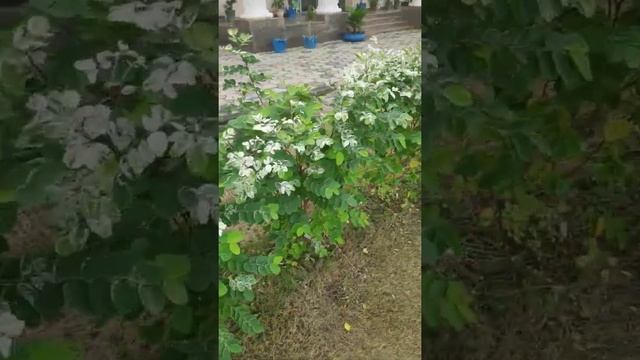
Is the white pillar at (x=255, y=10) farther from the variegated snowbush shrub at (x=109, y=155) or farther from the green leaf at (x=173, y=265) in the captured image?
the green leaf at (x=173, y=265)

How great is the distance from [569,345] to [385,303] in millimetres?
529

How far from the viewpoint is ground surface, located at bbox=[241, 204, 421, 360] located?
58.7 inches

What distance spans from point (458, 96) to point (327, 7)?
467mm

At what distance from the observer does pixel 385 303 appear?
1542 millimetres

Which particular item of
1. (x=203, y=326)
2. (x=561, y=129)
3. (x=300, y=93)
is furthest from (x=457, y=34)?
(x=300, y=93)

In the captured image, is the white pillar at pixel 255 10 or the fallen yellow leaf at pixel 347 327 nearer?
the white pillar at pixel 255 10

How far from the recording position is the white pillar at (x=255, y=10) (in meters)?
1.20

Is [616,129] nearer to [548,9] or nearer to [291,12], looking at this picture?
[548,9]

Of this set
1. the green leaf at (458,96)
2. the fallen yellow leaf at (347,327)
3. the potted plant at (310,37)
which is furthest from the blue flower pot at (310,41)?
the fallen yellow leaf at (347,327)

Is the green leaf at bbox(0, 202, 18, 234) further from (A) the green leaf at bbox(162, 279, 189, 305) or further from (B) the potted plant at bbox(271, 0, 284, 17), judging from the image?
(B) the potted plant at bbox(271, 0, 284, 17)

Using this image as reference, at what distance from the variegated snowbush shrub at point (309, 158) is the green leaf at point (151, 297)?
58 cm

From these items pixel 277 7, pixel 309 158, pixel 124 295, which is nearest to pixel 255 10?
pixel 277 7

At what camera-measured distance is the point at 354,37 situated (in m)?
1.39

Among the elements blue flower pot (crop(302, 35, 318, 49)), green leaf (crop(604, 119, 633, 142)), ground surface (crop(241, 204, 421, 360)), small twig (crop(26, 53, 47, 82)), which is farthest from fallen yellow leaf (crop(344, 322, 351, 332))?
small twig (crop(26, 53, 47, 82))
